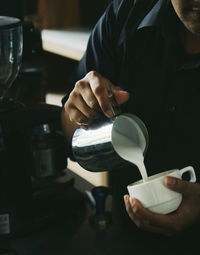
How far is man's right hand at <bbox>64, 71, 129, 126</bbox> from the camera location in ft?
3.56

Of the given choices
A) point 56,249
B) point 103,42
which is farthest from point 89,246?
point 103,42

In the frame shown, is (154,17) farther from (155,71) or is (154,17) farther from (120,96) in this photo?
(120,96)

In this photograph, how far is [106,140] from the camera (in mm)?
1105

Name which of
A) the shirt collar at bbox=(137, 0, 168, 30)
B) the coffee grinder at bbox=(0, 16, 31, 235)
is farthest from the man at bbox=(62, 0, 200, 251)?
the coffee grinder at bbox=(0, 16, 31, 235)

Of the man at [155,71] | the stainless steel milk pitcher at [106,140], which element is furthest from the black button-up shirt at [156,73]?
the stainless steel milk pitcher at [106,140]

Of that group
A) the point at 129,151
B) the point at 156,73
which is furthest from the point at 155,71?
the point at 129,151

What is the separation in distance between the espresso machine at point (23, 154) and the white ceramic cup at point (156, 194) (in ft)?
0.81

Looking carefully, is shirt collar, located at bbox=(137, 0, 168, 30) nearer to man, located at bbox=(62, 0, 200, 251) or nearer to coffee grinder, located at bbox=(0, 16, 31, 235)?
man, located at bbox=(62, 0, 200, 251)

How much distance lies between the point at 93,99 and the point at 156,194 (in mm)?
212

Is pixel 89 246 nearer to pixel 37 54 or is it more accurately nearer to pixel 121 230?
pixel 121 230

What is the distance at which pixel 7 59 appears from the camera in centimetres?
124

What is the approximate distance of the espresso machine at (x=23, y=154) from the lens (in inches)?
46.6

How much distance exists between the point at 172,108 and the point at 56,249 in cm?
40

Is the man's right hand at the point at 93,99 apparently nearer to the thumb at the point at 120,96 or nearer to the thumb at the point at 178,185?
the thumb at the point at 120,96
